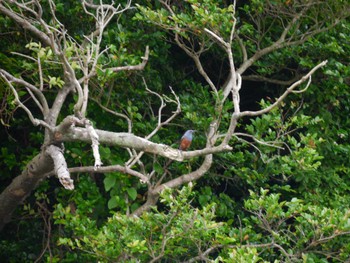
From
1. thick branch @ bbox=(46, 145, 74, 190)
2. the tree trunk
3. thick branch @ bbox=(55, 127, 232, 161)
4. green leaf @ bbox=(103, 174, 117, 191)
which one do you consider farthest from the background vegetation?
thick branch @ bbox=(46, 145, 74, 190)

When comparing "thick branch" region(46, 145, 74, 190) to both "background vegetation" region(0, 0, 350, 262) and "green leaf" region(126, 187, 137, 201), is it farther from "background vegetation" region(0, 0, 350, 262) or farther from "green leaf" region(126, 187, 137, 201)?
"green leaf" region(126, 187, 137, 201)

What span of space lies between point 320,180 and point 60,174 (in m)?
2.95

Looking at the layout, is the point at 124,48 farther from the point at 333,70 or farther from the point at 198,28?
the point at 333,70

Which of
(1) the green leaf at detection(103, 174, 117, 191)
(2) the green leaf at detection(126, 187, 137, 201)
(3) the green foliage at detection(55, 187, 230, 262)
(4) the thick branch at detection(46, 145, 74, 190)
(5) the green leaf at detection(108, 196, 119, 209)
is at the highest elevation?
(4) the thick branch at detection(46, 145, 74, 190)

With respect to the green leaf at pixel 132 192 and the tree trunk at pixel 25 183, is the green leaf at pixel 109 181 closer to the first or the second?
the green leaf at pixel 132 192

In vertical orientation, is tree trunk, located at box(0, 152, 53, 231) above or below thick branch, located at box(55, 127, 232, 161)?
below

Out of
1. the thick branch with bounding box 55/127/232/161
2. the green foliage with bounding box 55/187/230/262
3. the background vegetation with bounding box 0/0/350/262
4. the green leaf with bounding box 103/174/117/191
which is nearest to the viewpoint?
the thick branch with bounding box 55/127/232/161

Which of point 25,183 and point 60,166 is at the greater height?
point 60,166

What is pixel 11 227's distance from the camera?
747 cm

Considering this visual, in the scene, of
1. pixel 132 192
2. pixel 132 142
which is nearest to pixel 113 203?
pixel 132 192

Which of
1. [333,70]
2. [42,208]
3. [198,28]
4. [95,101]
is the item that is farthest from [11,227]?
[333,70]

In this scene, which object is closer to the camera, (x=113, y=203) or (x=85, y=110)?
(x=85, y=110)

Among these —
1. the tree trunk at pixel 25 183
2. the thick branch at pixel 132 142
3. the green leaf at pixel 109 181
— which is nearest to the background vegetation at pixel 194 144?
the green leaf at pixel 109 181

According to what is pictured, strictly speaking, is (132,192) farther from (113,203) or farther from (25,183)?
(25,183)
